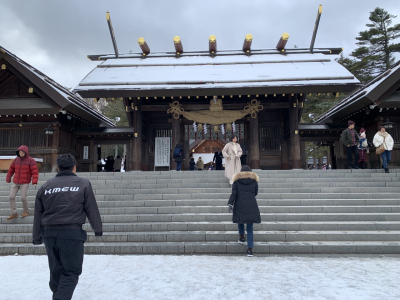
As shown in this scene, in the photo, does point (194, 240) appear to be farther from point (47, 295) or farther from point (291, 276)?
point (47, 295)

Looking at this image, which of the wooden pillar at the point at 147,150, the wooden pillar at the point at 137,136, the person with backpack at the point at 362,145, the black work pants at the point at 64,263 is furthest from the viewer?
the wooden pillar at the point at 147,150

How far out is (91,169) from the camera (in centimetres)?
1534

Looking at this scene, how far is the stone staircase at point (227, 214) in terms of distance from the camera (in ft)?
17.7

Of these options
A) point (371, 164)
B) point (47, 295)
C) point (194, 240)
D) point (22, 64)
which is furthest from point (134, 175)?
point (371, 164)

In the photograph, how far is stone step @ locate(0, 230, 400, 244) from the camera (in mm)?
5746

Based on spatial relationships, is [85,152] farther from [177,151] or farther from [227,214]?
[227,214]

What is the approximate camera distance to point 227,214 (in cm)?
680

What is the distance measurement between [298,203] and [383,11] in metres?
26.7

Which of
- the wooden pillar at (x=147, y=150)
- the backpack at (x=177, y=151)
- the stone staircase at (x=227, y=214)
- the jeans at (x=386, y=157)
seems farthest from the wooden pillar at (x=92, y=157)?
the jeans at (x=386, y=157)

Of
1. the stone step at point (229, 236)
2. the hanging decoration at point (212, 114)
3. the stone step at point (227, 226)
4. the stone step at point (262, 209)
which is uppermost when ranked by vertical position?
the hanging decoration at point (212, 114)

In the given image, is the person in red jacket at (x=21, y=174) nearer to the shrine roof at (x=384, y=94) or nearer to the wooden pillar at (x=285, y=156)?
the wooden pillar at (x=285, y=156)

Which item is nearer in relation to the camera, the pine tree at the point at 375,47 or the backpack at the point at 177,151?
the backpack at the point at 177,151

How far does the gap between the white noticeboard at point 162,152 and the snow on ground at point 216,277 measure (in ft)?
30.8

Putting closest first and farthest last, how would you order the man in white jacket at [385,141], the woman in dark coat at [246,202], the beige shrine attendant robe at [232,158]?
1. the woman in dark coat at [246,202]
2. the beige shrine attendant robe at [232,158]
3. the man in white jacket at [385,141]
